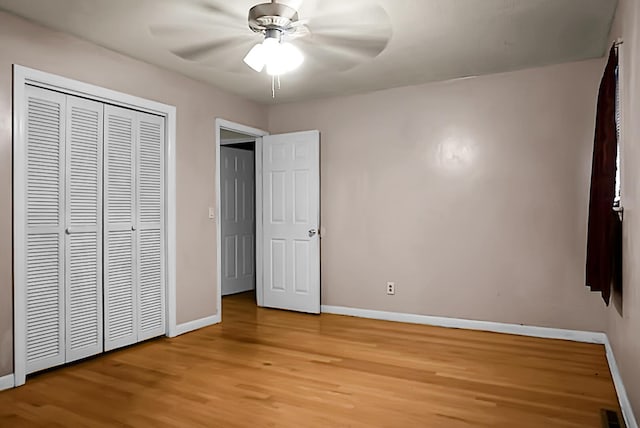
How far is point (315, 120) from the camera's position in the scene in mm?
5215

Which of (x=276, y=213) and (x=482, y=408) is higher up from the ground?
(x=276, y=213)

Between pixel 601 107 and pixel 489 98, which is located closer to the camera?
pixel 601 107

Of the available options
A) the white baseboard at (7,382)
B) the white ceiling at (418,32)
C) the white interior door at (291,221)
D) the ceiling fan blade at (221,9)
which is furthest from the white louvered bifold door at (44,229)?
the white interior door at (291,221)

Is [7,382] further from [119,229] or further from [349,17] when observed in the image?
[349,17]

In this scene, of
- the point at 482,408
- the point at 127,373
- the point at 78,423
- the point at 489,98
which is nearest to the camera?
the point at 78,423

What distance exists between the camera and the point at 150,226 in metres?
4.00

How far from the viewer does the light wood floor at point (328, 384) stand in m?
2.49

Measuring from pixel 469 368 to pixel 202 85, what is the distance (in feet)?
11.4

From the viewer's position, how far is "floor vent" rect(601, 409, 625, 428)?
234 centimetres

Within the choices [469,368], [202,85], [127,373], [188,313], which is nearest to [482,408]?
[469,368]

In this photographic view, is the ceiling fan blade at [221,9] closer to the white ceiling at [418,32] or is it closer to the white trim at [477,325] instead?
the white ceiling at [418,32]

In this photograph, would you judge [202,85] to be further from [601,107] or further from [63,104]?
[601,107]

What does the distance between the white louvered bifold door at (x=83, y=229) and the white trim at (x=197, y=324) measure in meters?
0.79

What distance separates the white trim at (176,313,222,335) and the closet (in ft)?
0.54
